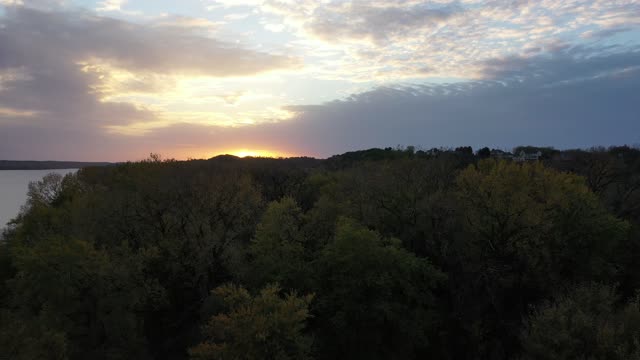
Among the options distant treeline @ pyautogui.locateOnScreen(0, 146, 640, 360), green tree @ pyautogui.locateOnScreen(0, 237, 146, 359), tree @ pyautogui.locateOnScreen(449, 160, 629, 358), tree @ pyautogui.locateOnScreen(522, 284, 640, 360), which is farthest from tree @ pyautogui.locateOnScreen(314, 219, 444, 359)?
green tree @ pyautogui.locateOnScreen(0, 237, 146, 359)

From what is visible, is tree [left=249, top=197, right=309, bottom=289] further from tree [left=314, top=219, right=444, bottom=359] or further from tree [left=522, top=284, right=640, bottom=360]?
tree [left=522, top=284, right=640, bottom=360]

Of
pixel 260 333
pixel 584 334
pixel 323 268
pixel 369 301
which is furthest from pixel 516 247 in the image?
pixel 260 333

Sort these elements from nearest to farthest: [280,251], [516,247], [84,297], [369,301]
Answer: [84,297] < [369,301] < [280,251] < [516,247]

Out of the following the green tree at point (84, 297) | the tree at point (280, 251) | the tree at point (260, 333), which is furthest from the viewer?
the tree at point (280, 251)

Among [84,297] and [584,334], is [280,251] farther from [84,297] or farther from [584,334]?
[584,334]

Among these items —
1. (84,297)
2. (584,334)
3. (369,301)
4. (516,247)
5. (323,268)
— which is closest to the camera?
(584,334)

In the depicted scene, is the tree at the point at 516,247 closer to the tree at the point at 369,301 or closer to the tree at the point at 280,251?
the tree at the point at 369,301

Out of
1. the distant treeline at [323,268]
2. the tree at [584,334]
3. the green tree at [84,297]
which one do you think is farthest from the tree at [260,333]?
the tree at [584,334]

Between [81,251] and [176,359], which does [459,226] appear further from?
[81,251]

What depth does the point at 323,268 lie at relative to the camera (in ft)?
114

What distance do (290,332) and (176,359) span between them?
16.5 meters

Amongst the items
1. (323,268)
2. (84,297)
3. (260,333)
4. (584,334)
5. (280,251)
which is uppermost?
(280,251)

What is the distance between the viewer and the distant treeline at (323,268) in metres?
29.3

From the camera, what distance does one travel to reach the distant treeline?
1154 inches
